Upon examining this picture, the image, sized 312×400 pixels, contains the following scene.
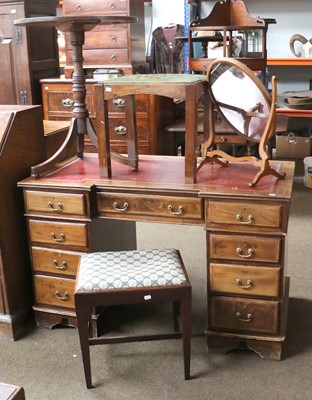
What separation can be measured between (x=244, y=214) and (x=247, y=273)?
0.81ft

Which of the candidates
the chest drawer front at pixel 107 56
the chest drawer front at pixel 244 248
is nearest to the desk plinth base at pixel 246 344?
the chest drawer front at pixel 244 248

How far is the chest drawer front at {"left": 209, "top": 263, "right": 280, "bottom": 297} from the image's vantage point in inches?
83.0

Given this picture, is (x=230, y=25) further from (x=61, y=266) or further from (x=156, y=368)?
(x=156, y=368)

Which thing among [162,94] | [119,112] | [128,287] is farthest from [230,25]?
[128,287]

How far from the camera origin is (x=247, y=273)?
2.13m

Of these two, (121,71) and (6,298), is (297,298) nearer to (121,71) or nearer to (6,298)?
(6,298)

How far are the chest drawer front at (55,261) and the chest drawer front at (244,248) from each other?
603 mm

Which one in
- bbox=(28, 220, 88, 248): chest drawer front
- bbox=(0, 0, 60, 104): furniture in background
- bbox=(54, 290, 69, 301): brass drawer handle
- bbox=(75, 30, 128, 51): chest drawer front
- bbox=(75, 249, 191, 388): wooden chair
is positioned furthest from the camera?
bbox=(75, 30, 128, 51): chest drawer front

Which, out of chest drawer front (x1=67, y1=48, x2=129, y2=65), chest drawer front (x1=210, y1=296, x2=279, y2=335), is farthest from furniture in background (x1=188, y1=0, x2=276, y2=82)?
chest drawer front (x1=210, y1=296, x2=279, y2=335)

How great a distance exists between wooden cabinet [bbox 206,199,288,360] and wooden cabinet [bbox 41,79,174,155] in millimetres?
2135

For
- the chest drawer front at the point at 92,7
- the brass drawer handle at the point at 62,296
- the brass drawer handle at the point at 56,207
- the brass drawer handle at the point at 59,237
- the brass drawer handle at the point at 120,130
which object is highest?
the chest drawer front at the point at 92,7

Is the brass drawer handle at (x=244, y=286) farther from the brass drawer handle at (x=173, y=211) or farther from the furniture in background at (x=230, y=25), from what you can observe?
the furniture in background at (x=230, y=25)

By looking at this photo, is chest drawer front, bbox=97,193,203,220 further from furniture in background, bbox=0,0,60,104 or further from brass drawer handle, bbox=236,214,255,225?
furniture in background, bbox=0,0,60,104

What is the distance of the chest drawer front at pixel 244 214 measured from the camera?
6.65 ft
